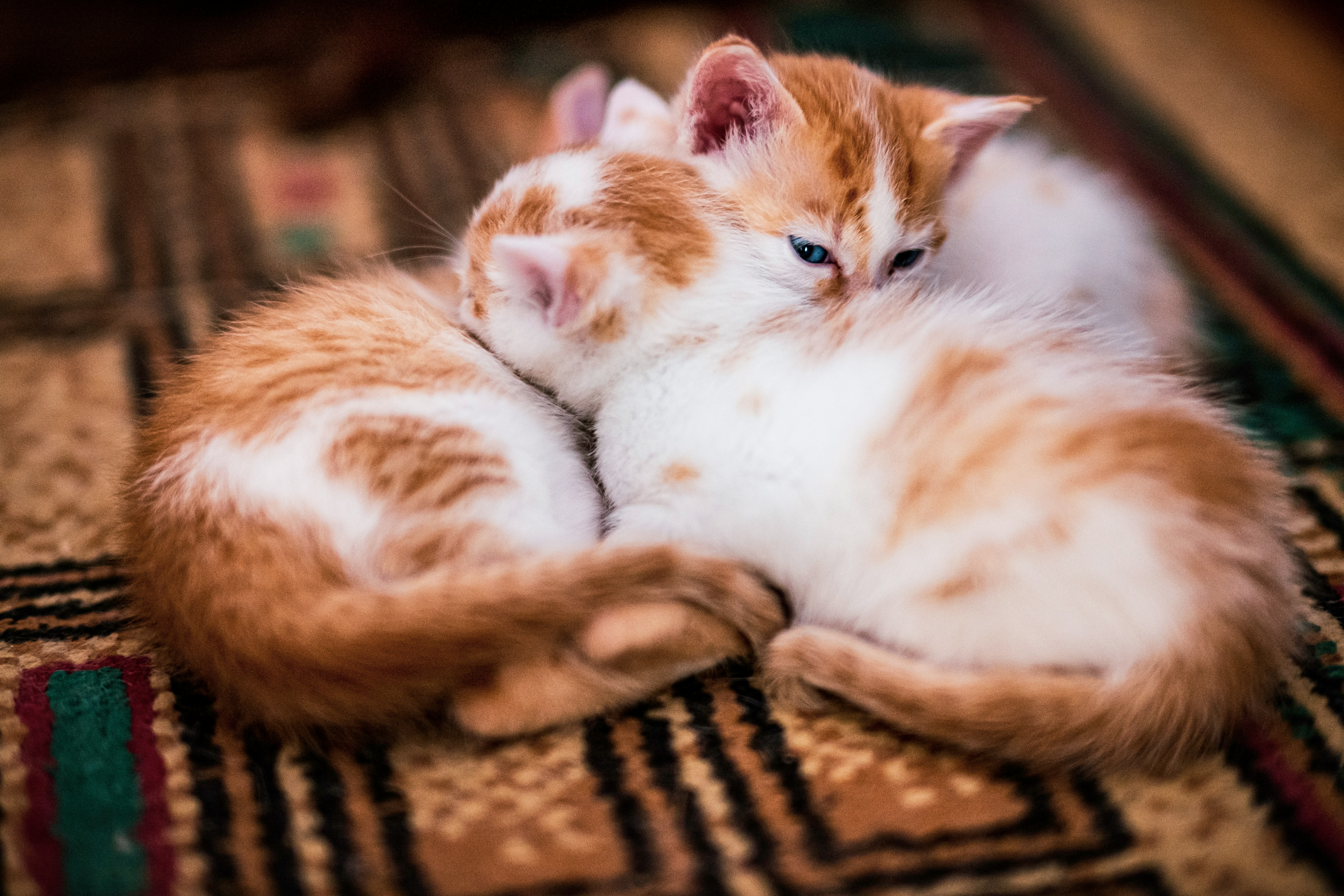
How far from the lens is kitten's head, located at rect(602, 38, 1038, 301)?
109cm

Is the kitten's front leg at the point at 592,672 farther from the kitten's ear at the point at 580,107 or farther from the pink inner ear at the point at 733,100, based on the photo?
the kitten's ear at the point at 580,107

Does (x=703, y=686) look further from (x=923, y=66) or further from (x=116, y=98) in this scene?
(x=116, y=98)

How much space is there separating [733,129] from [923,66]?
3.77 feet

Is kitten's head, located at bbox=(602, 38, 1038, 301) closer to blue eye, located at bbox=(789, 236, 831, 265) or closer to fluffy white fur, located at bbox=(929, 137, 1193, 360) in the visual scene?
blue eye, located at bbox=(789, 236, 831, 265)

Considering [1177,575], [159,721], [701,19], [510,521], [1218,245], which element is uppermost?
[701,19]

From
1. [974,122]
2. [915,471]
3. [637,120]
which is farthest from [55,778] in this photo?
[974,122]

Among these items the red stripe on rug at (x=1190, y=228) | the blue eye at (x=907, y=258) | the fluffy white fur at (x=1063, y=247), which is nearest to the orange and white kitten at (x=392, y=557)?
the blue eye at (x=907, y=258)

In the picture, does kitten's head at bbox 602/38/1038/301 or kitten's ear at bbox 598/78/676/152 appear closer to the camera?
kitten's head at bbox 602/38/1038/301

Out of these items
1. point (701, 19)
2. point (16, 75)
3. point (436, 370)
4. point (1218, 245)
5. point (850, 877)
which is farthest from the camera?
point (701, 19)

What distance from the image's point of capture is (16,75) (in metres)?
2.01

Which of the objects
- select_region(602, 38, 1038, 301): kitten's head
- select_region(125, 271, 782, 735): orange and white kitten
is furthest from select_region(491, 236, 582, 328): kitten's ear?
select_region(602, 38, 1038, 301): kitten's head

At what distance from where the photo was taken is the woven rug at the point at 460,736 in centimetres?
78

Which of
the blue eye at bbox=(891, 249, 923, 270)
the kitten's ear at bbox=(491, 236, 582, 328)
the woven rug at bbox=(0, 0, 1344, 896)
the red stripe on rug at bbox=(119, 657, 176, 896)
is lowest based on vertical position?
the red stripe on rug at bbox=(119, 657, 176, 896)

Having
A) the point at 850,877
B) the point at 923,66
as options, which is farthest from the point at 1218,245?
the point at 850,877
